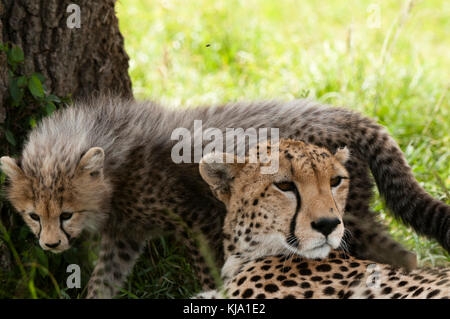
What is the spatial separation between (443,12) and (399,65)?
210 cm

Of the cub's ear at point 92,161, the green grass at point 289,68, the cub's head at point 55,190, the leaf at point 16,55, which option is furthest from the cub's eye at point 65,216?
the leaf at point 16,55

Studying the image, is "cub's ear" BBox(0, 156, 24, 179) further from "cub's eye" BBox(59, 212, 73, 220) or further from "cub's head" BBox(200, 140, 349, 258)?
"cub's head" BBox(200, 140, 349, 258)

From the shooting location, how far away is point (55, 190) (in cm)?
332

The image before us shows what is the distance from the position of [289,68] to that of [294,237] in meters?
3.41

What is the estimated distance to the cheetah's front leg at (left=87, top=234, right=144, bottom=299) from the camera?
3.77m

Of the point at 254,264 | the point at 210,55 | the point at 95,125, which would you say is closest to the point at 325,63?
the point at 210,55

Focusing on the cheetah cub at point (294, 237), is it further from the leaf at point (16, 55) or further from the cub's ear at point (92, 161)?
the leaf at point (16, 55)

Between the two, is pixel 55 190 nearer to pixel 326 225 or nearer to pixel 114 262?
pixel 114 262

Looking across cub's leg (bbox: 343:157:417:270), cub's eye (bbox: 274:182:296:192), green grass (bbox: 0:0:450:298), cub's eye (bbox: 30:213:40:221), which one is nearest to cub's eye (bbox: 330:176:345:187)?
cub's eye (bbox: 274:182:296:192)

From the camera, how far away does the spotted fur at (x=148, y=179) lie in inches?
133

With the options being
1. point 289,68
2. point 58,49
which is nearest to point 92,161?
point 58,49

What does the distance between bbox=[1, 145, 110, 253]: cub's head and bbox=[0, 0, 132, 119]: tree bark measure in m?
0.43

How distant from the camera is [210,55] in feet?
20.7

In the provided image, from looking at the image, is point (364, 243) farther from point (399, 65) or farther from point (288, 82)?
point (399, 65)
